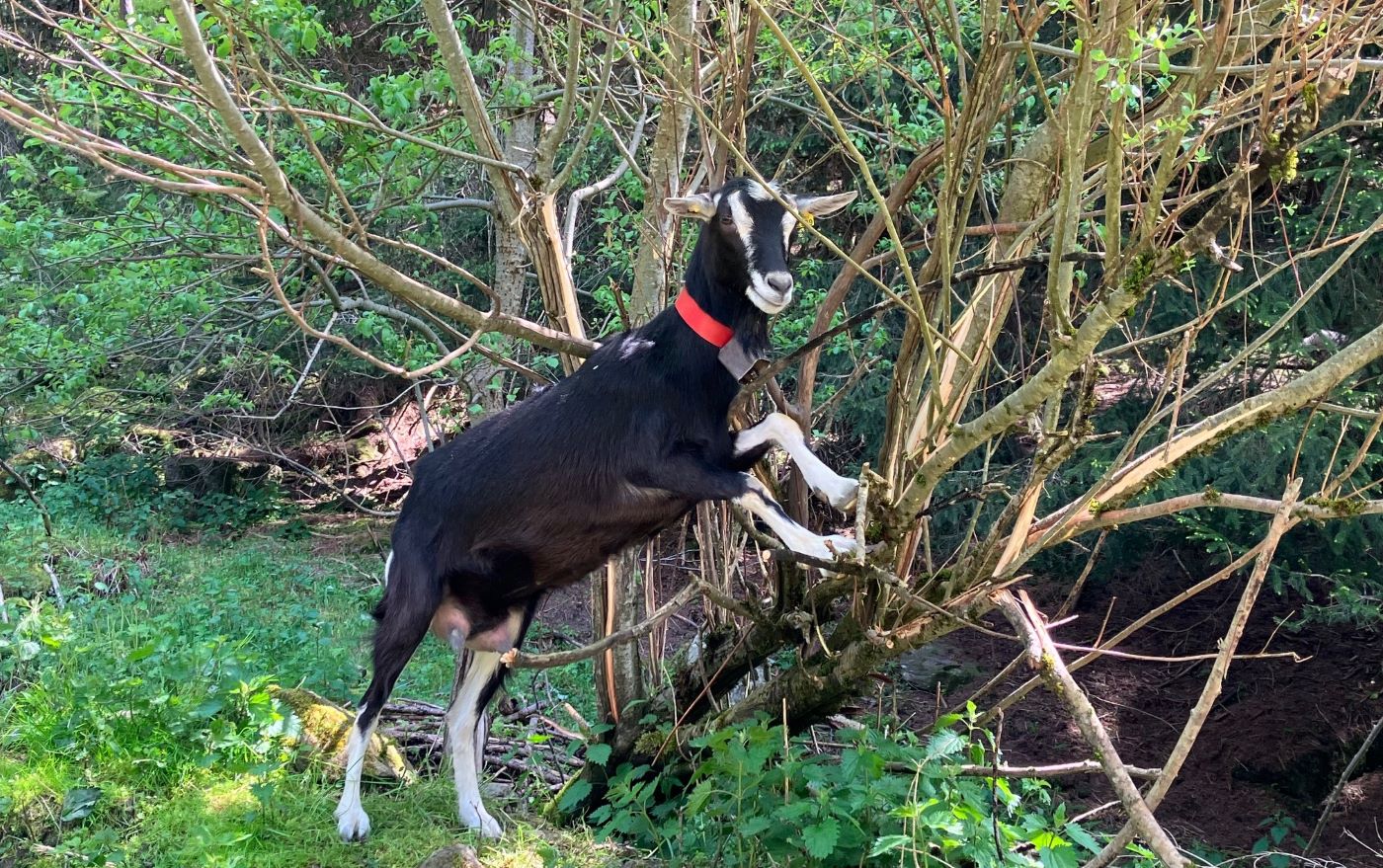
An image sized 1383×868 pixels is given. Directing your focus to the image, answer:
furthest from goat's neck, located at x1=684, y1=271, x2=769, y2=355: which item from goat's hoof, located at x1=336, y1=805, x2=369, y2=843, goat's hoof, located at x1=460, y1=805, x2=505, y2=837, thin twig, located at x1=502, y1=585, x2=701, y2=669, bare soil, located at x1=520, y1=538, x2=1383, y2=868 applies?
bare soil, located at x1=520, y1=538, x2=1383, y2=868

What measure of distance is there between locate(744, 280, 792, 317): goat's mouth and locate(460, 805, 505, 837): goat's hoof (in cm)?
222

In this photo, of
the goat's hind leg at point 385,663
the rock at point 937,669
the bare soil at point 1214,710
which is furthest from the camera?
the rock at point 937,669

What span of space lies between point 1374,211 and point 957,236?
3.64 metres

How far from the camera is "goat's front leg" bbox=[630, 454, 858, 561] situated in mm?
3434

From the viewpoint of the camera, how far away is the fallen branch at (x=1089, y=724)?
2.28 metres

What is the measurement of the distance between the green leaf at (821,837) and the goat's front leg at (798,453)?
961 millimetres

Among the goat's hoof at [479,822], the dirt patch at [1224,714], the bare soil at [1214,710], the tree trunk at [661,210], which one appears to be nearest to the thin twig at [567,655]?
the goat's hoof at [479,822]

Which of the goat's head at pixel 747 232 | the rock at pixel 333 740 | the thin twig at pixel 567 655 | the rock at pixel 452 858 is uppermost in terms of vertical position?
the goat's head at pixel 747 232

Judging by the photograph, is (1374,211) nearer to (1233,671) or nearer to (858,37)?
(858,37)

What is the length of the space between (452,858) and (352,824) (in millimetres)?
556

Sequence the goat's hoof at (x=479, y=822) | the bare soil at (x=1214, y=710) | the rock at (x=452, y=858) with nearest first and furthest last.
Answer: the rock at (x=452, y=858) < the goat's hoof at (x=479, y=822) < the bare soil at (x=1214, y=710)

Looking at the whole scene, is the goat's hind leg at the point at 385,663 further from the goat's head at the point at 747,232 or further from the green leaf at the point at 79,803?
the goat's head at the point at 747,232

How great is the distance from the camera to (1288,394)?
272cm

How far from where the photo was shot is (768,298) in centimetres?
348
